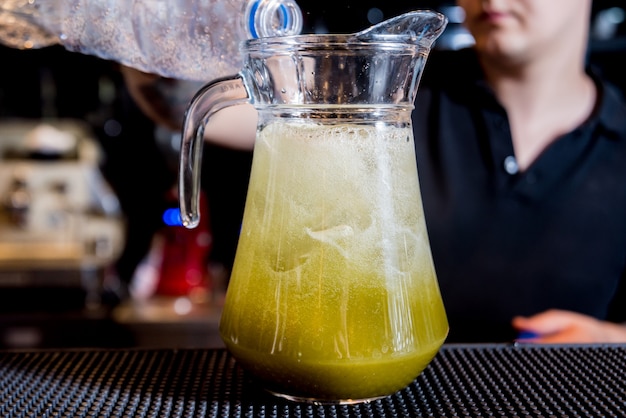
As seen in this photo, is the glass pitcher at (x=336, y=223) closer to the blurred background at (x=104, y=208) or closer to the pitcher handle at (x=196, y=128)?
the pitcher handle at (x=196, y=128)

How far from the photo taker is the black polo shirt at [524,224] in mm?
1433

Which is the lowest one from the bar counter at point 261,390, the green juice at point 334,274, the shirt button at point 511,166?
the shirt button at point 511,166

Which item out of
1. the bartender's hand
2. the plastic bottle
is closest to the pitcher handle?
the plastic bottle

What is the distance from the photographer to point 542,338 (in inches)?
41.5

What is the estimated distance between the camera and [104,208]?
9.23 ft

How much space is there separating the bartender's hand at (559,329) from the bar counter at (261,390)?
319 millimetres

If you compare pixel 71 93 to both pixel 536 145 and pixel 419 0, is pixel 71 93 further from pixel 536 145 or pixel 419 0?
pixel 536 145

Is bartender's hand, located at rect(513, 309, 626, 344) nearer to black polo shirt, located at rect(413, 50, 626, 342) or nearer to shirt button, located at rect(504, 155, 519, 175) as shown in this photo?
black polo shirt, located at rect(413, 50, 626, 342)

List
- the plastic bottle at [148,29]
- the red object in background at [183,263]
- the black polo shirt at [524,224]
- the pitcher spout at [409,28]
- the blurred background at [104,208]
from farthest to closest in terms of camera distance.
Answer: the red object in background at [183,263]
the blurred background at [104,208]
the black polo shirt at [524,224]
the plastic bottle at [148,29]
the pitcher spout at [409,28]

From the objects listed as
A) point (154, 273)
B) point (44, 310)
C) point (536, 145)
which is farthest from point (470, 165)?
point (44, 310)

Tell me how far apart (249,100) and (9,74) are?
2749mm

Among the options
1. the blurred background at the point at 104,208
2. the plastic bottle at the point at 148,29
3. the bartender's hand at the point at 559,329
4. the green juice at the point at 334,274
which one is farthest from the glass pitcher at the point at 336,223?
the blurred background at the point at 104,208

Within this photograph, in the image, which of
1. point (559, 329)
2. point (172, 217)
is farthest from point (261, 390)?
point (172, 217)

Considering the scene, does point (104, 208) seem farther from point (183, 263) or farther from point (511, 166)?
point (511, 166)
